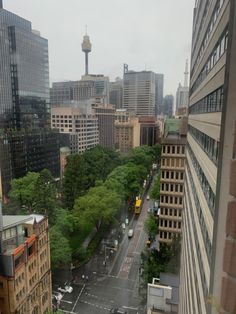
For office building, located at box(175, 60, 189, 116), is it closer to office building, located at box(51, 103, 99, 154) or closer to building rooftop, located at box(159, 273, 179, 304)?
building rooftop, located at box(159, 273, 179, 304)

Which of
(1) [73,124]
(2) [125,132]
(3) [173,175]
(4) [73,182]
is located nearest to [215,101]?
(3) [173,175]

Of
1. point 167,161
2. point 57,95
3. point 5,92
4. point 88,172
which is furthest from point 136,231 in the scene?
point 57,95

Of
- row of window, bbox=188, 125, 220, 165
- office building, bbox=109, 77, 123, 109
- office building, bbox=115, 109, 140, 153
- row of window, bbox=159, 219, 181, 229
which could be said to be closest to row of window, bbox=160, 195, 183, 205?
row of window, bbox=159, 219, 181, 229

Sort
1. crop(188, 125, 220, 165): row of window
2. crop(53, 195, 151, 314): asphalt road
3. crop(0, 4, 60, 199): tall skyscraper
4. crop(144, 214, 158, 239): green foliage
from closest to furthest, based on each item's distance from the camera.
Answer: crop(188, 125, 220, 165): row of window, crop(53, 195, 151, 314): asphalt road, crop(144, 214, 158, 239): green foliage, crop(0, 4, 60, 199): tall skyscraper

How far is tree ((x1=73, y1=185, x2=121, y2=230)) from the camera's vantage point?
326 inches

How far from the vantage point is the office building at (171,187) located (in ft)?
24.7

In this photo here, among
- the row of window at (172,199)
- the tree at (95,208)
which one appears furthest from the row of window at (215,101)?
the tree at (95,208)

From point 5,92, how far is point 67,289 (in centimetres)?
787

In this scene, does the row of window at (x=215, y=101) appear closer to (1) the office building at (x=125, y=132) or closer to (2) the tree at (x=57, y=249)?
(2) the tree at (x=57, y=249)

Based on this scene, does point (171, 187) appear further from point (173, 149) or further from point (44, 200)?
point (44, 200)

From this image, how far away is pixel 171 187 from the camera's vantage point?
764 centimetres

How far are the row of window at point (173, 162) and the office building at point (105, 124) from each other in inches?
530

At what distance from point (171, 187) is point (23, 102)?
7.50m

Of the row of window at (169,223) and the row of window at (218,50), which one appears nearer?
the row of window at (218,50)
